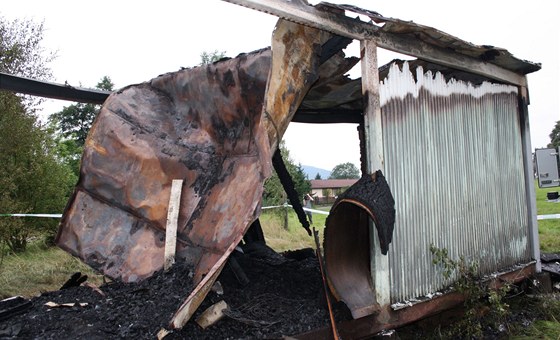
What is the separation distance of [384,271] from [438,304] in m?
1.00

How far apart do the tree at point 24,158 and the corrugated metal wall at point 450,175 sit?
27.0 ft

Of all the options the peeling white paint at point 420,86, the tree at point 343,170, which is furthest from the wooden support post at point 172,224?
the tree at point 343,170

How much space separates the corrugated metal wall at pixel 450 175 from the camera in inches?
171

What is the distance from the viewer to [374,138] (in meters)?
4.07

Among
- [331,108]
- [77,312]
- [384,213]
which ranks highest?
[331,108]

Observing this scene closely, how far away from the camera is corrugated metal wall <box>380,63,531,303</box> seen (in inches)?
171

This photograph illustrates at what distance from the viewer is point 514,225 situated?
589cm

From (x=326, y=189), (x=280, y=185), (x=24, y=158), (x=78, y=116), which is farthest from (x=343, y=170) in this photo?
(x=24, y=158)

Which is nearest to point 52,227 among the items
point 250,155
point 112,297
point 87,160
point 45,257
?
point 45,257

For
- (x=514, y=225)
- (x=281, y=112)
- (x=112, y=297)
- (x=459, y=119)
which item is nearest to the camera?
(x=281, y=112)

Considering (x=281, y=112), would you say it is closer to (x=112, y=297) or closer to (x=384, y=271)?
(x=384, y=271)

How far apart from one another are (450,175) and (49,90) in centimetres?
426

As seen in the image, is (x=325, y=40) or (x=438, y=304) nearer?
(x=325, y=40)

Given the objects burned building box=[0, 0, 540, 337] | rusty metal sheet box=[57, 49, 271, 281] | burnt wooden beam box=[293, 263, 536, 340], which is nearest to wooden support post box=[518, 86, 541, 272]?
burnt wooden beam box=[293, 263, 536, 340]
